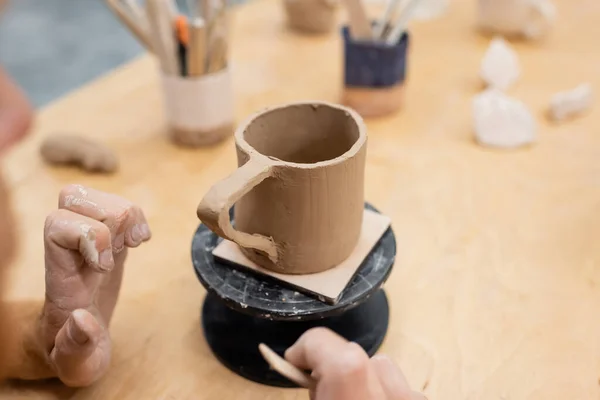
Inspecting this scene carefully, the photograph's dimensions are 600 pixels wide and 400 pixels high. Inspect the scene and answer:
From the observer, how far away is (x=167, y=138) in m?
0.86

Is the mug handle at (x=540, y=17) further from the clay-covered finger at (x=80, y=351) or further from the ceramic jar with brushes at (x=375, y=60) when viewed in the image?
the clay-covered finger at (x=80, y=351)

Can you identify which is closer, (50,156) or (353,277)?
(353,277)

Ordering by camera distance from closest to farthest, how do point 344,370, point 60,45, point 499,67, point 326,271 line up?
point 344,370, point 326,271, point 499,67, point 60,45

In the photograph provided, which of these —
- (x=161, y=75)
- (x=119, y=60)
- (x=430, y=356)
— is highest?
(x=161, y=75)

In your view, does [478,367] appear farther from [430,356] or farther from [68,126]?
[68,126]

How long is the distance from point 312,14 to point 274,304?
0.73 meters

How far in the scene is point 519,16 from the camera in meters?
1.04

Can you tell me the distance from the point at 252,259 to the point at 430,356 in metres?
0.17

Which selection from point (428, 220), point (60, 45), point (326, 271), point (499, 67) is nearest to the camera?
point (326, 271)

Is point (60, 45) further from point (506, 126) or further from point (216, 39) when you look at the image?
point (506, 126)

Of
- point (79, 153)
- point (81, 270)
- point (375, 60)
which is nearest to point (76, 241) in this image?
point (81, 270)

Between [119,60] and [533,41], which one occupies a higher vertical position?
[533,41]

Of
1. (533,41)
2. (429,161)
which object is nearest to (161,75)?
(429,161)

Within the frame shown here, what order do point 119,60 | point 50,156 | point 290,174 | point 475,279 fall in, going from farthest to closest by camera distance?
point 119,60
point 50,156
point 475,279
point 290,174
